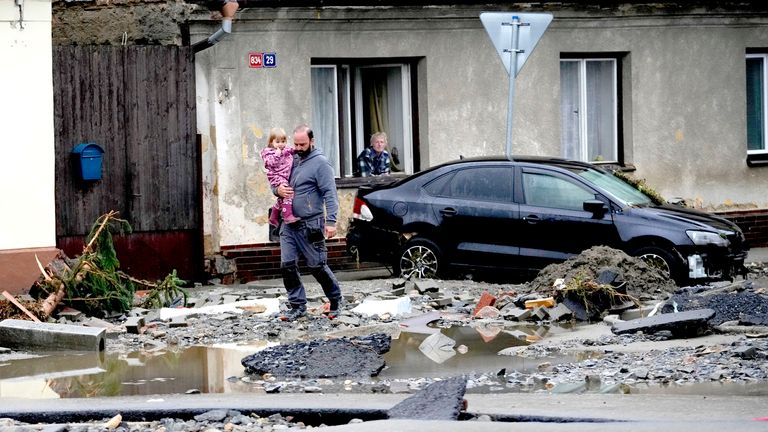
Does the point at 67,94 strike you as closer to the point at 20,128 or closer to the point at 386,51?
the point at 20,128

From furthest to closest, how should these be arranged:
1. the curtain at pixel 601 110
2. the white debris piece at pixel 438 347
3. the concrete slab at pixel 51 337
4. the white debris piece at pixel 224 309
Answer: the curtain at pixel 601 110
the white debris piece at pixel 224 309
the concrete slab at pixel 51 337
the white debris piece at pixel 438 347

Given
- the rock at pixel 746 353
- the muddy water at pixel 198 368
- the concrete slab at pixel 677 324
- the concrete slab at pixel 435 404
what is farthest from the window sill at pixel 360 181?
the concrete slab at pixel 435 404

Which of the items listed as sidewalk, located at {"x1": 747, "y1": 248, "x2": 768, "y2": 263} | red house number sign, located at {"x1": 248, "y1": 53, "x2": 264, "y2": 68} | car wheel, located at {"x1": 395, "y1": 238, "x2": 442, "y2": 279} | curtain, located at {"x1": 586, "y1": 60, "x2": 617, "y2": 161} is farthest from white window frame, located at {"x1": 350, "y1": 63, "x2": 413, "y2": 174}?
sidewalk, located at {"x1": 747, "y1": 248, "x2": 768, "y2": 263}

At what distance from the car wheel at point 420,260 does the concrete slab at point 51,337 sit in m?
5.13

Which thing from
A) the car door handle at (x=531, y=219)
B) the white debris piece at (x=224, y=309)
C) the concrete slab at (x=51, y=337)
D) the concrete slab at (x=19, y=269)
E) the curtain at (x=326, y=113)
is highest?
the curtain at (x=326, y=113)

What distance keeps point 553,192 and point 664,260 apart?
1495 mm

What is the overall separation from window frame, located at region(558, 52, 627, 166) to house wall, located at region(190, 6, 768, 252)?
0.15 meters

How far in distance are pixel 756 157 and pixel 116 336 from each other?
12.3 metres

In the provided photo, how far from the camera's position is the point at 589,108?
68.3ft

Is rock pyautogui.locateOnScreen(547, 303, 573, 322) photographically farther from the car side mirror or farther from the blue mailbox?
the blue mailbox

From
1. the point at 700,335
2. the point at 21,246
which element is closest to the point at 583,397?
the point at 700,335

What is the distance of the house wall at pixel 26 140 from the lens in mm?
15156

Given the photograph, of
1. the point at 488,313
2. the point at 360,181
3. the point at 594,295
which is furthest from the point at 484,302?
the point at 360,181

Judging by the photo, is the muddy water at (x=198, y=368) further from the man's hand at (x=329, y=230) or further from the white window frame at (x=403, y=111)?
the white window frame at (x=403, y=111)
